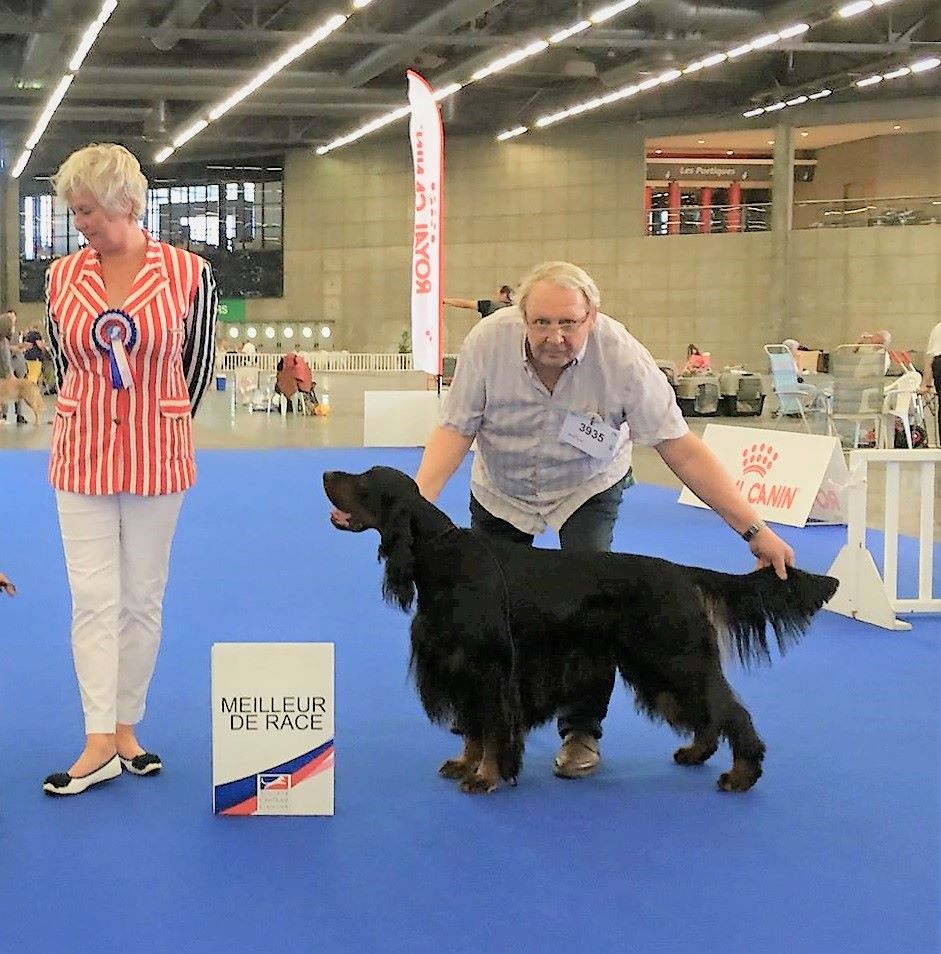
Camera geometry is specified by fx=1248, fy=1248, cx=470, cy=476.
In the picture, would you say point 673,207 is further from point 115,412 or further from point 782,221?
point 115,412

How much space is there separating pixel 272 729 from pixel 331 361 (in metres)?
21.0

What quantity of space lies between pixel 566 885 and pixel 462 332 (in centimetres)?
2390

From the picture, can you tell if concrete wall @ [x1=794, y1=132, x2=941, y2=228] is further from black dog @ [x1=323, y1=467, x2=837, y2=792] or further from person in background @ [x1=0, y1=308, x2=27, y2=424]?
black dog @ [x1=323, y1=467, x2=837, y2=792]

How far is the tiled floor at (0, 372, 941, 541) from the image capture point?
8344 mm

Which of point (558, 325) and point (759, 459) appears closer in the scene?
point (558, 325)

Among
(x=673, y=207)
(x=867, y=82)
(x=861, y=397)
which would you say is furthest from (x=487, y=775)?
(x=673, y=207)

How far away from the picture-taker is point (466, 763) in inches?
111

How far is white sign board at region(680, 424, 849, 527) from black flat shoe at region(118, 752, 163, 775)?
425 cm

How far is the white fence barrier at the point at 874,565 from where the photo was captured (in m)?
4.47

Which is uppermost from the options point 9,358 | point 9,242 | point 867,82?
point 867,82

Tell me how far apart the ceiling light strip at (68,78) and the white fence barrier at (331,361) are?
500 centimetres

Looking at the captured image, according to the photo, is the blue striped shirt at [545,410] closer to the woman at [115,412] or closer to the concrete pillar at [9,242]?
the woman at [115,412]

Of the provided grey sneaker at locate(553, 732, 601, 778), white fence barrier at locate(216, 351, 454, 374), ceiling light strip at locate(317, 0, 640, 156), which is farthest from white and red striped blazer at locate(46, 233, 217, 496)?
white fence barrier at locate(216, 351, 454, 374)

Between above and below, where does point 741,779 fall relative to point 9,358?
below
